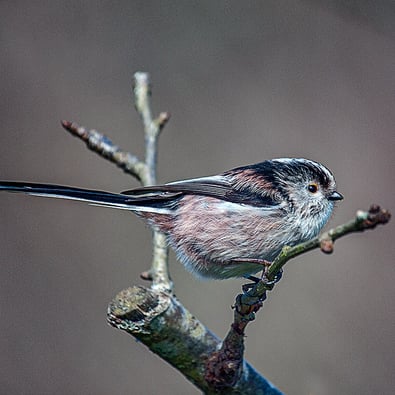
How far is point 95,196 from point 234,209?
23.6 inches

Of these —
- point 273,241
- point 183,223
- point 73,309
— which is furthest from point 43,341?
point 273,241

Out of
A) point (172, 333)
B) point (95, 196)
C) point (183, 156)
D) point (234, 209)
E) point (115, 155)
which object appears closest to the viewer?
point (172, 333)

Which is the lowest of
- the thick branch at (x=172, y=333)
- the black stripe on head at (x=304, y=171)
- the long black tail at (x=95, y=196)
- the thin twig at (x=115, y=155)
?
the thick branch at (x=172, y=333)

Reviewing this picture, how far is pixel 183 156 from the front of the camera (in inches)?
198

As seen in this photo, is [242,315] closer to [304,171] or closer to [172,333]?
[172,333]

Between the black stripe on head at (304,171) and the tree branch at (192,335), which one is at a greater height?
the black stripe on head at (304,171)

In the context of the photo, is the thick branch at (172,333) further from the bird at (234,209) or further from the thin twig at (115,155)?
the thin twig at (115,155)

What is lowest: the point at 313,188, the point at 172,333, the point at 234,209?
the point at 172,333

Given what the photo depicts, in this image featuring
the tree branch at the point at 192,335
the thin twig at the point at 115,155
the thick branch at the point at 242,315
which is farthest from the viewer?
the thin twig at the point at 115,155

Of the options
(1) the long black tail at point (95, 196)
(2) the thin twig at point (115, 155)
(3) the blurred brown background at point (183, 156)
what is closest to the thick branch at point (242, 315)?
(1) the long black tail at point (95, 196)

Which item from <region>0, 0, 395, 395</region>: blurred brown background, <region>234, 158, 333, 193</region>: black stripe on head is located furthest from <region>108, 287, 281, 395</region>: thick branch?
<region>0, 0, 395, 395</region>: blurred brown background

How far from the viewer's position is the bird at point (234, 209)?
259 centimetres

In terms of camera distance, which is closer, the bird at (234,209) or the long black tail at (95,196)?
the long black tail at (95,196)

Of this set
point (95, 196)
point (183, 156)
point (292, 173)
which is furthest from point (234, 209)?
point (183, 156)
